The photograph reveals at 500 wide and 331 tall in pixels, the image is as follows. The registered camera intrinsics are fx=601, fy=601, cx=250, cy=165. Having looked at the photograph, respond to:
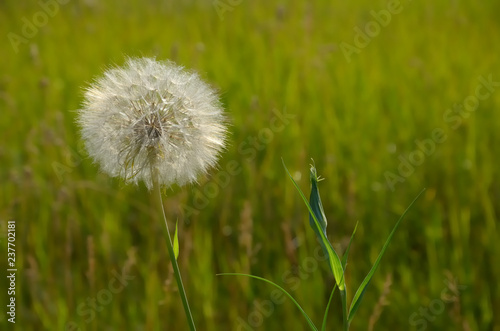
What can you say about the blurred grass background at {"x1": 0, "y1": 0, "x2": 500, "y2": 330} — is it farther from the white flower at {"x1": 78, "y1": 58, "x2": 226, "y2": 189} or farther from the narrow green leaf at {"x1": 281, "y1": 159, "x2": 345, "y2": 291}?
the narrow green leaf at {"x1": 281, "y1": 159, "x2": 345, "y2": 291}

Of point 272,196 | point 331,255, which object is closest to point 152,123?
point 331,255

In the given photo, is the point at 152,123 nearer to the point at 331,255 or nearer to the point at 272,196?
the point at 331,255

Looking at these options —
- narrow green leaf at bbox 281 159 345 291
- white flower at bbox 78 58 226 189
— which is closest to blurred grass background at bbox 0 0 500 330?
white flower at bbox 78 58 226 189

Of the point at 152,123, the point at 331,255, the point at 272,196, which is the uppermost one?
the point at 272,196

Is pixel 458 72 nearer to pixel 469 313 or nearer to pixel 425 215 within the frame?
pixel 425 215

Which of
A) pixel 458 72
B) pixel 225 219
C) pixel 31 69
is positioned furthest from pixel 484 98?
pixel 31 69
